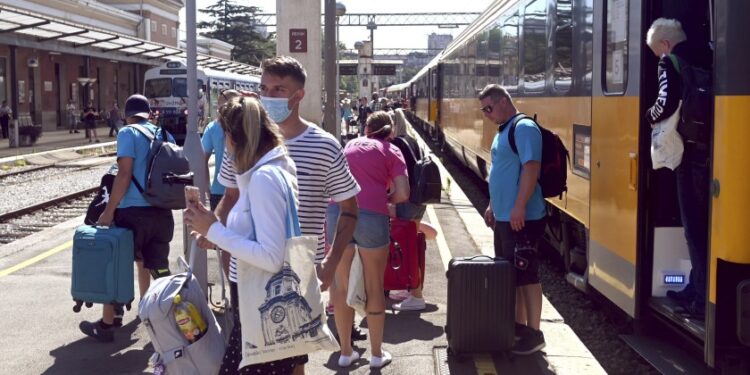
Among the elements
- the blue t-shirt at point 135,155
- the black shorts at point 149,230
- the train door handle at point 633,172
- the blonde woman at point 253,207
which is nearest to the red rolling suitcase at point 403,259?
the black shorts at point 149,230

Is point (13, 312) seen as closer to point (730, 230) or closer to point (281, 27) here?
point (730, 230)

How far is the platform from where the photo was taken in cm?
610

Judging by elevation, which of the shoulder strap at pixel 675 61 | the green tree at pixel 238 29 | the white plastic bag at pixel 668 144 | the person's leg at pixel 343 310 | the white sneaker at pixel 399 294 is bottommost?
the white sneaker at pixel 399 294

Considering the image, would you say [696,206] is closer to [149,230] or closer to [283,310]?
[283,310]

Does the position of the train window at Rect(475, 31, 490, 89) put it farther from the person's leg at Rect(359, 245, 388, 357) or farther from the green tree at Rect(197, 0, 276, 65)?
the green tree at Rect(197, 0, 276, 65)

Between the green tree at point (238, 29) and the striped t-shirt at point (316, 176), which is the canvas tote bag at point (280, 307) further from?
the green tree at point (238, 29)

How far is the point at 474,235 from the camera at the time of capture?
11.9 meters

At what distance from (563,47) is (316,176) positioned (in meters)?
4.03

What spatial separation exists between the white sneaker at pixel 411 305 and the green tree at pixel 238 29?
3677 inches

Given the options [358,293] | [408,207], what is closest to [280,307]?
[358,293]

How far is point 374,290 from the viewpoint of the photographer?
236 inches

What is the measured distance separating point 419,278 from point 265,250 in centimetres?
429

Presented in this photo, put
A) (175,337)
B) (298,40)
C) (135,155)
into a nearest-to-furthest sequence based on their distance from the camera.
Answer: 1. (175,337)
2. (135,155)
3. (298,40)

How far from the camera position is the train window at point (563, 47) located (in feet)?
24.5
